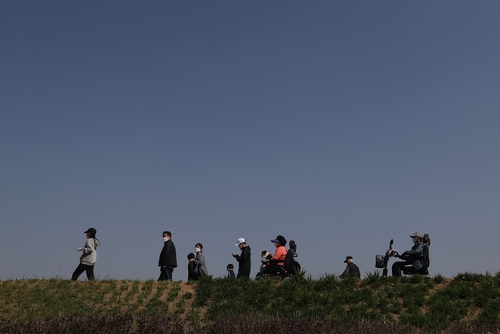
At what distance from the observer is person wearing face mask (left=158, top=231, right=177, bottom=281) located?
16375 millimetres

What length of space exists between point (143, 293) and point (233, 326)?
806 centimetres

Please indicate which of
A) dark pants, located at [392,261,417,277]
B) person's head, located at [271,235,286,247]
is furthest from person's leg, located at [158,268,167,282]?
dark pants, located at [392,261,417,277]

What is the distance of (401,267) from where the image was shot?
52.9ft

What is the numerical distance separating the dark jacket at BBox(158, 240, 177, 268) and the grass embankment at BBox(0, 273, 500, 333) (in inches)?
24.7

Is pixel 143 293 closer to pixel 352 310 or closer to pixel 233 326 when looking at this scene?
pixel 352 310

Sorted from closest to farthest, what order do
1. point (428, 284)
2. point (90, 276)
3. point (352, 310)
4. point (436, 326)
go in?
point (436, 326) < point (352, 310) < point (428, 284) < point (90, 276)

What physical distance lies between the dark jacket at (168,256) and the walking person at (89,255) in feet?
6.82

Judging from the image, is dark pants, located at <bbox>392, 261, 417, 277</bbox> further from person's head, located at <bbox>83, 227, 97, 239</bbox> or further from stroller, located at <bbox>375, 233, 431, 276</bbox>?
person's head, located at <bbox>83, 227, 97, 239</bbox>

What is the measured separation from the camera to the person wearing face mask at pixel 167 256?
53.7 feet

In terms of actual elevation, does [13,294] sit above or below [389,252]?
below

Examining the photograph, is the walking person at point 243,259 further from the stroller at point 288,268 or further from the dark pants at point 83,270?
the dark pants at point 83,270

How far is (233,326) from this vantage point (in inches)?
336

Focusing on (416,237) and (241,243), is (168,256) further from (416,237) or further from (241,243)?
(416,237)

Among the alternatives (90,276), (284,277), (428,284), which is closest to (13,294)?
(90,276)
